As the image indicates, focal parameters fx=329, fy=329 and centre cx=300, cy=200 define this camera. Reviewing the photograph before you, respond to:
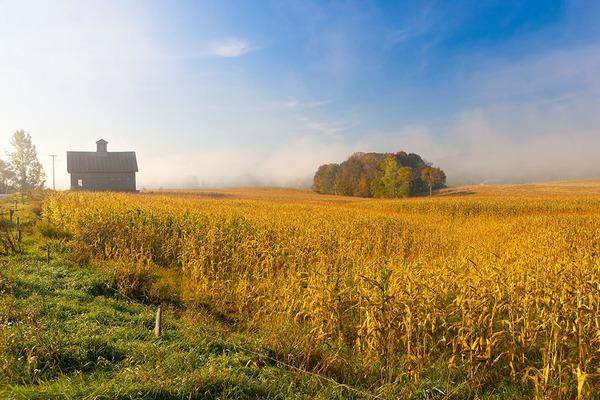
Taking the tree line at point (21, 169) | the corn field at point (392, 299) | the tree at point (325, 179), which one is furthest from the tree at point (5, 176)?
the tree at point (325, 179)

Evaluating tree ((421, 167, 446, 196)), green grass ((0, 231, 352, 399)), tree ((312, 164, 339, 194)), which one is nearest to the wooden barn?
tree ((312, 164, 339, 194))

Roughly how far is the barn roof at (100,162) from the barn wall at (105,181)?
2.50ft

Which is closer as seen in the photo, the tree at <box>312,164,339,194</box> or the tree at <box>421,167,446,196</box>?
the tree at <box>421,167,446,196</box>

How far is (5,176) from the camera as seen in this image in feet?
168

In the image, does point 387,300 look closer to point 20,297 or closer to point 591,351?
point 591,351

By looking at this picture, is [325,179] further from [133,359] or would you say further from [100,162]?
[133,359]

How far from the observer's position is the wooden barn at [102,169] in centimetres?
4750

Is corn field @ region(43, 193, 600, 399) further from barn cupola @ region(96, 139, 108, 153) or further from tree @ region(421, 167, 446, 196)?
tree @ region(421, 167, 446, 196)

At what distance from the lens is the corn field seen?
412 centimetres

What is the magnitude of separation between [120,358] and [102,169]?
52.1 meters

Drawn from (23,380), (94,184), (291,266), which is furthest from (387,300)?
(94,184)

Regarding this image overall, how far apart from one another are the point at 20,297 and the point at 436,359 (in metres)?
6.99

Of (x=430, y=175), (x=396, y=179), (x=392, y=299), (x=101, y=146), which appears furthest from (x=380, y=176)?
(x=392, y=299)

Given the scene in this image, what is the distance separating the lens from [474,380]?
13.1 feet
